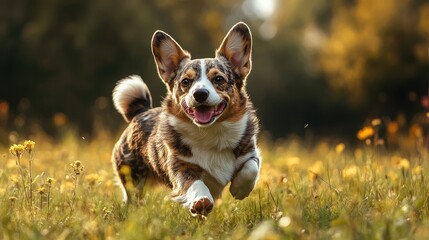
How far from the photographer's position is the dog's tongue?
4625 millimetres

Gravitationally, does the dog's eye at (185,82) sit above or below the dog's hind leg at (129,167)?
above

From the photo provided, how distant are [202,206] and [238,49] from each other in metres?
1.53

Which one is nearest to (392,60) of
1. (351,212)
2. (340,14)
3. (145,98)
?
(340,14)

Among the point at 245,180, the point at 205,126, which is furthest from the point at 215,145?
the point at 245,180

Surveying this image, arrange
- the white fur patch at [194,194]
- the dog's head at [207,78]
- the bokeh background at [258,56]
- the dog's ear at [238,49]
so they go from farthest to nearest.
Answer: the bokeh background at [258,56], the dog's ear at [238,49], the dog's head at [207,78], the white fur patch at [194,194]

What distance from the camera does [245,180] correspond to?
4.68m

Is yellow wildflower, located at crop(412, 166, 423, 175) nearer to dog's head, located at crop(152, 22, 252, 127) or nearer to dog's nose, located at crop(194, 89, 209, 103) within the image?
dog's head, located at crop(152, 22, 252, 127)

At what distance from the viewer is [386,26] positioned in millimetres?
23438

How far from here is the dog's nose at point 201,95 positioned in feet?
14.7

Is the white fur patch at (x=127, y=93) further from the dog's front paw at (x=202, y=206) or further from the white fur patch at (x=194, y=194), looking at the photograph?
the dog's front paw at (x=202, y=206)

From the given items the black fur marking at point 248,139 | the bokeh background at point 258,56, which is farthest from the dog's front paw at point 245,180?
the bokeh background at point 258,56

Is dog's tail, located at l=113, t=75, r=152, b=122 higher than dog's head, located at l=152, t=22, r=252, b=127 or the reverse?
the reverse

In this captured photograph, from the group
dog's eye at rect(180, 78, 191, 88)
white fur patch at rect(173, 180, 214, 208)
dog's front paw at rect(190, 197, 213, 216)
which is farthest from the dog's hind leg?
Result: dog's front paw at rect(190, 197, 213, 216)

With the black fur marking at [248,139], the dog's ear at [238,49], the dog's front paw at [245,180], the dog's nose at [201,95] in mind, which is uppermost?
the dog's ear at [238,49]
